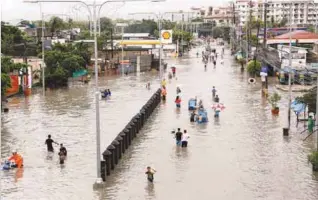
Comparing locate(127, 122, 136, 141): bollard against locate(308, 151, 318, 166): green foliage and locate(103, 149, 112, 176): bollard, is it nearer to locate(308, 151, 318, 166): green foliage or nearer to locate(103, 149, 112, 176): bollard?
locate(103, 149, 112, 176): bollard

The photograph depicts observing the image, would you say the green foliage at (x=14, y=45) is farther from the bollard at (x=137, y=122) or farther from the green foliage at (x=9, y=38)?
the bollard at (x=137, y=122)

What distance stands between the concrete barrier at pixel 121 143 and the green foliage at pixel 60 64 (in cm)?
1787

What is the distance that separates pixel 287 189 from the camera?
1833 cm

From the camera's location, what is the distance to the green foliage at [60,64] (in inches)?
1970

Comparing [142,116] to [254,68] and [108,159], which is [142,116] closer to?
[108,159]

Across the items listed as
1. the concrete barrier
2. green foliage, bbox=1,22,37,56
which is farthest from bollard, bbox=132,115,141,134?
green foliage, bbox=1,22,37,56

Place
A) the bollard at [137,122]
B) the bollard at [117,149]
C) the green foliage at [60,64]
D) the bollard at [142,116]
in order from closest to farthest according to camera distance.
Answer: the bollard at [117,149] → the bollard at [137,122] → the bollard at [142,116] → the green foliage at [60,64]

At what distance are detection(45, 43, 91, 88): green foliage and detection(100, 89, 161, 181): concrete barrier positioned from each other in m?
17.9

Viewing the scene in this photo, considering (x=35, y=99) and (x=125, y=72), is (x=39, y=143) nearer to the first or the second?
(x=35, y=99)

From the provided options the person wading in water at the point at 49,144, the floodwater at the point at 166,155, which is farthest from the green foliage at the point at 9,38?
the person wading in water at the point at 49,144

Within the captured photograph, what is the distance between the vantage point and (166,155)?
23.2 metres

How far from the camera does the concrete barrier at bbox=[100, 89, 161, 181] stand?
792 inches

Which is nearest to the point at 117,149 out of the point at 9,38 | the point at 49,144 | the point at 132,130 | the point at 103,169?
the point at 103,169

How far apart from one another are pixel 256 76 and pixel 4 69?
2637 cm
